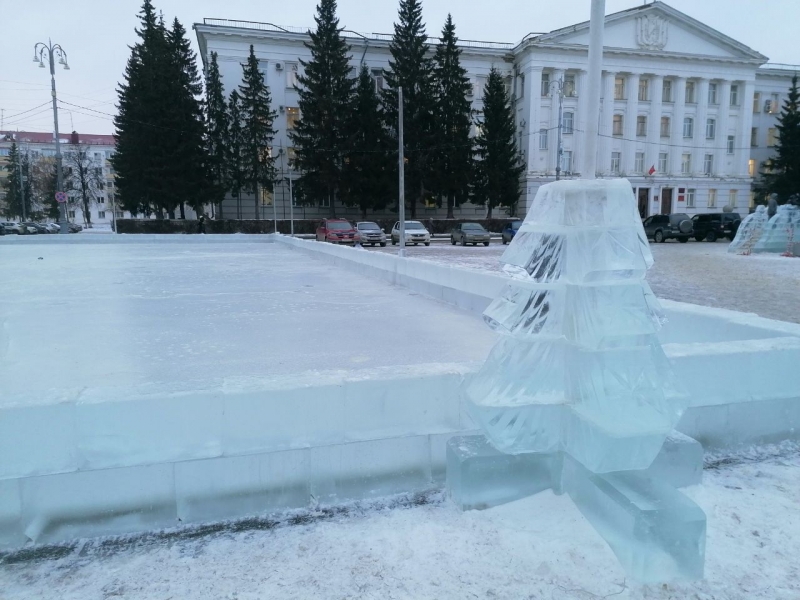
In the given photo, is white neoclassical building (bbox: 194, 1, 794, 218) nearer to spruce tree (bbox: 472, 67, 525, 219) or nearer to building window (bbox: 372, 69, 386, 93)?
building window (bbox: 372, 69, 386, 93)

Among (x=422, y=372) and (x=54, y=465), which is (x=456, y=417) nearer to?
(x=422, y=372)

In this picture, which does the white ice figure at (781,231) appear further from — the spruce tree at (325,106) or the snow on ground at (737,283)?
the spruce tree at (325,106)

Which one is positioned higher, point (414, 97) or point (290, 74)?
point (290, 74)

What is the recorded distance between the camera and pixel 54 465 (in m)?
2.54

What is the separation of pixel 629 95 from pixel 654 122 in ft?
11.9

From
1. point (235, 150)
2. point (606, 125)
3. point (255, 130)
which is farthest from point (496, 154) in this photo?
point (235, 150)

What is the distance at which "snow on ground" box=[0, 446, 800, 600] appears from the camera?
7.15ft

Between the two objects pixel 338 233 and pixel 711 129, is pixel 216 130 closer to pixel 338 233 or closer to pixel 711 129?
pixel 338 233

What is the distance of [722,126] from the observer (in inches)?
2120

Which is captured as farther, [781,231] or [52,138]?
[52,138]

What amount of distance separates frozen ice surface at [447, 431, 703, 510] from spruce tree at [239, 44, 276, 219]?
47206mm

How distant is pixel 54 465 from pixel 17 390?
97.8 inches

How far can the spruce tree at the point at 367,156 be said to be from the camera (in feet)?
151

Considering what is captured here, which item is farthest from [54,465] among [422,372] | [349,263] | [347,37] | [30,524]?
[347,37]
